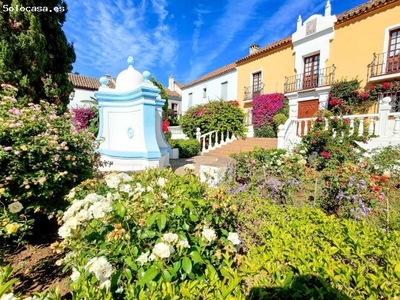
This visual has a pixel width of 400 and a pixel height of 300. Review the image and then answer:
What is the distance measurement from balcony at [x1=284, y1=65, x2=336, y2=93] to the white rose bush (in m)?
12.8

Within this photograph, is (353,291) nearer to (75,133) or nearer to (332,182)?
(332,182)

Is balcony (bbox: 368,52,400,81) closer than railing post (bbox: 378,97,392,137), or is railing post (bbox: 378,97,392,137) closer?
railing post (bbox: 378,97,392,137)

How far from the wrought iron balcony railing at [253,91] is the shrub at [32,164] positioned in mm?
14476

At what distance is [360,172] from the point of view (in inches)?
144

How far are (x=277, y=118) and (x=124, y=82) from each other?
9.56 m

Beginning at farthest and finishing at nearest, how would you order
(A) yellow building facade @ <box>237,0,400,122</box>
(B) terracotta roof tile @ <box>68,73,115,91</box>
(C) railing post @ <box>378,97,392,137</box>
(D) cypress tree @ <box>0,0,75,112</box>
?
(B) terracotta roof tile @ <box>68,73,115,91</box> < (A) yellow building facade @ <box>237,0,400,122</box> < (C) railing post @ <box>378,97,392,137</box> < (D) cypress tree @ <box>0,0,75,112</box>

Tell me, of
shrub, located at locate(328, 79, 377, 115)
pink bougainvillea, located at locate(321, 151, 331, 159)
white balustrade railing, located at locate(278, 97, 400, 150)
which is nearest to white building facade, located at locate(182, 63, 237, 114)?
shrub, located at locate(328, 79, 377, 115)

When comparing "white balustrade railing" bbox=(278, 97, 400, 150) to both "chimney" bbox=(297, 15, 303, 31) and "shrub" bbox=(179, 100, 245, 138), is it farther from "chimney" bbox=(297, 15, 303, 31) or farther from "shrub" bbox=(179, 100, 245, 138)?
"chimney" bbox=(297, 15, 303, 31)

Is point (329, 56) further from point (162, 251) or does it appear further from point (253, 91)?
point (162, 251)

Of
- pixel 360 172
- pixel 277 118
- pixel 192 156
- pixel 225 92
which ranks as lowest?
pixel 192 156

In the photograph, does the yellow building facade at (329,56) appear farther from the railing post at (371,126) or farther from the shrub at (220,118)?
the railing post at (371,126)

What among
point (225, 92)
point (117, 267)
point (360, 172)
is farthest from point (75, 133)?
point (225, 92)

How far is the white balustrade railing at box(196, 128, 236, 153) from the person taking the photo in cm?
1224

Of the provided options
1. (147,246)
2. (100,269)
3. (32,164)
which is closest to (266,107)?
(32,164)
